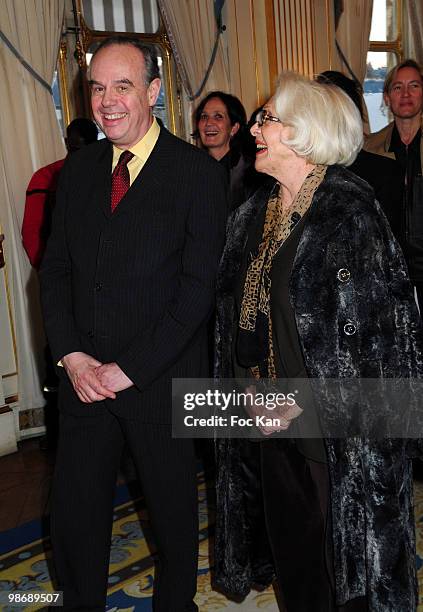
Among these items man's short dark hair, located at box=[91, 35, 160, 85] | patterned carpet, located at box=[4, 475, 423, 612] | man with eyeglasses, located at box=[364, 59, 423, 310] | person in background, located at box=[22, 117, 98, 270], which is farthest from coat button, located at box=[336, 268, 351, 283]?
person in background, located at box=[22, 117, 98, 270]

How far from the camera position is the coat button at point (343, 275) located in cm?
197

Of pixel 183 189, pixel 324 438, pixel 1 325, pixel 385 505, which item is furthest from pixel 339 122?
pixel 1 325

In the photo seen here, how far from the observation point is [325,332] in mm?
1988

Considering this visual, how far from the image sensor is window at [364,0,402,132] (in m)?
7.16

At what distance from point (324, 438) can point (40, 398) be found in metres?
3.18

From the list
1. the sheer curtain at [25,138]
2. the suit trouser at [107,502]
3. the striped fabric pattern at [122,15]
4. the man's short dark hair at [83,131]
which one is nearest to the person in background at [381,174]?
the suit trouser at [107,502]

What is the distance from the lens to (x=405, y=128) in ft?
12.3

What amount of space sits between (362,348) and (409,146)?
1974 millimetres

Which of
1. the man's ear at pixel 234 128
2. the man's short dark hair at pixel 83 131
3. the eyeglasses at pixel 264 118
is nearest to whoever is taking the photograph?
the eyeglasses at pixel 264 118

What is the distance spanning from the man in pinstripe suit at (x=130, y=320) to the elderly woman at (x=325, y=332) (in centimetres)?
17

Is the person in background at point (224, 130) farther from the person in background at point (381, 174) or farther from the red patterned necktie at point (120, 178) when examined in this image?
the red patterned necktie at point (120, 178)

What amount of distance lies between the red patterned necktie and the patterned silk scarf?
427 millimetres

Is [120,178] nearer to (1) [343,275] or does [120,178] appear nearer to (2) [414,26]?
(1) [343,275]

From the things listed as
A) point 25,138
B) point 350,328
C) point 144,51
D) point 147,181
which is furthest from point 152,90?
point 25,138
